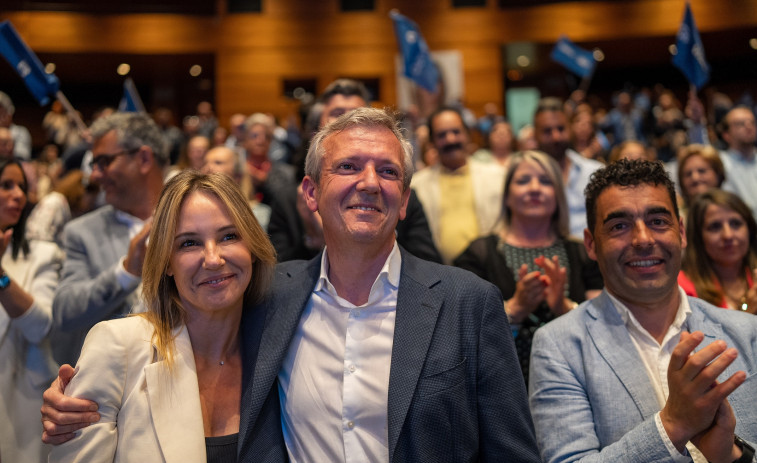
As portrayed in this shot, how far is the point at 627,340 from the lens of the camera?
6.89 feet

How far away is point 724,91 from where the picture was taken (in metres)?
13.9

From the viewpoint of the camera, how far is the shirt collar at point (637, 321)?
6.95 feet

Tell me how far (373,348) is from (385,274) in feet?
0.73

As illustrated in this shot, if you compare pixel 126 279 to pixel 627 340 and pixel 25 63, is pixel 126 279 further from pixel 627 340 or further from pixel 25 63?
pixel 25 63

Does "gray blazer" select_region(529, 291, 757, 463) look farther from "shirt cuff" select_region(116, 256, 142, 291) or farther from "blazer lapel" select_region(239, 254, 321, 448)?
"shirt cuff" select_region(116, 256, 142, 291)

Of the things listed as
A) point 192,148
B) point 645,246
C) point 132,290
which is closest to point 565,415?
point 645,246

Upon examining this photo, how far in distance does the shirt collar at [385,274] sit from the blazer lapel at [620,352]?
0.64 m

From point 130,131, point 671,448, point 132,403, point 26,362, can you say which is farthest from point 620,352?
point 26,362

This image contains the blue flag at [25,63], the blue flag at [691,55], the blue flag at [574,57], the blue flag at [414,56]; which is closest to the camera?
the blue flag at [25,63]

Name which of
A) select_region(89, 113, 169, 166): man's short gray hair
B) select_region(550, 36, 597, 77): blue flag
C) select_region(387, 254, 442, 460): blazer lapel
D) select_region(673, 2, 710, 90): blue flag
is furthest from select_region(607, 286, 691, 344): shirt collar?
select_region(550, 36, 597, 77): blue flag

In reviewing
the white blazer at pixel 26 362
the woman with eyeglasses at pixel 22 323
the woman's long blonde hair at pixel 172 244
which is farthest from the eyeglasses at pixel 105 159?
the woman's long blonde hair at pixel 172 244

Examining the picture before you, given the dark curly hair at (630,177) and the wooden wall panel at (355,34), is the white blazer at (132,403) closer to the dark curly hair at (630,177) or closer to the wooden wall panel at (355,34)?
the dark curly hair at (630,177)

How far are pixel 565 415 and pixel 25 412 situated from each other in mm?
2059

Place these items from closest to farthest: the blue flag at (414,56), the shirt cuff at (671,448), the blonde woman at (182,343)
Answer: the shirt cuff at (671,448)
the blonde woman at (182,343)
the blue flag at (414,56)
